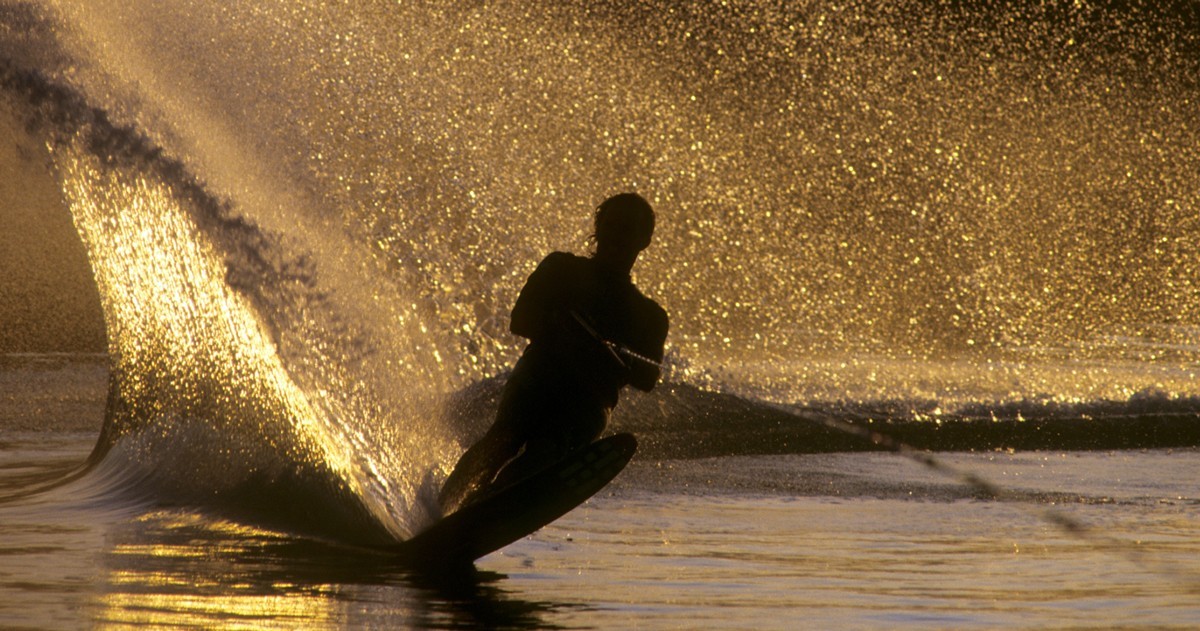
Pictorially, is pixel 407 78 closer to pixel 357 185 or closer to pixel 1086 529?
pixel 357 185

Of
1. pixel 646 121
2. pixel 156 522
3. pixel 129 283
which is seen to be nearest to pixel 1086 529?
pixel 156 522

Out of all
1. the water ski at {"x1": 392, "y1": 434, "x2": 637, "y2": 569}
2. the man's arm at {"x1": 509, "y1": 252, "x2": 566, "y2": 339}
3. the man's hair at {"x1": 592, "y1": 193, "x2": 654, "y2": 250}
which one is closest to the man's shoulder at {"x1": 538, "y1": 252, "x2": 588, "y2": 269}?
the man's arm at {"x1": 509, "y1": 252, "x2": 566, "y2": 339}

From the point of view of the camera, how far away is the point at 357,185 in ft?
34.6

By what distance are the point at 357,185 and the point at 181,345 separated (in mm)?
2688

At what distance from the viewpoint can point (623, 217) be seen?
5.41m

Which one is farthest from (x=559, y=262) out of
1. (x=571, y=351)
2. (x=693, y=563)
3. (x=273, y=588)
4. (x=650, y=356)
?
(x=273, y=588)

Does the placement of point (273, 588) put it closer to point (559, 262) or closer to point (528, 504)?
point (528, 504)

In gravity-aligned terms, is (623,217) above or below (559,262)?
above

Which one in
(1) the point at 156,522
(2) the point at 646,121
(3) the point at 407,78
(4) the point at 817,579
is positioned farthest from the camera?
(2) the point at 646,121

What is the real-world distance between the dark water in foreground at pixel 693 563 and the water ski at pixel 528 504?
0.11m

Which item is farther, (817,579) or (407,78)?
(407,78)

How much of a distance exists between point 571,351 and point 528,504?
0.46 metres

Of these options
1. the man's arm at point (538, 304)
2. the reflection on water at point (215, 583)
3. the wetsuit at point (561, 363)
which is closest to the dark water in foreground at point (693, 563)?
the reflection on water at point (215, 583)

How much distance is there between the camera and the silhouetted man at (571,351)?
17.6 feet
